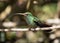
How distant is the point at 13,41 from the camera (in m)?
5.19

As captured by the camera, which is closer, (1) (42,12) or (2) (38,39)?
(1) (42,12)

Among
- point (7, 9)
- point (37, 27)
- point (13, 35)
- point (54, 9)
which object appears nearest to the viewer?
point (37, 27)

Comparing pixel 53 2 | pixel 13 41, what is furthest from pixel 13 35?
pixel 53 2

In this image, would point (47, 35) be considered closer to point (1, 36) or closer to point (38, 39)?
point (38, 39)

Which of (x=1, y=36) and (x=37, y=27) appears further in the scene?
(x=1, y=36)

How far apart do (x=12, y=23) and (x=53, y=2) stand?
32.7 inches

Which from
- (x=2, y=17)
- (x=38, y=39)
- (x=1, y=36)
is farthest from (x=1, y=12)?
(x=38, y=39)

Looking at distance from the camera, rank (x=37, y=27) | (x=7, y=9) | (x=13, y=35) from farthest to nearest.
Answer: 1. (x=13, y=35)
2. (x=7, y=9)
3. (x=37, y=27)

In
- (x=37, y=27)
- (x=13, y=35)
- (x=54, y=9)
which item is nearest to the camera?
(x=37, y=27)

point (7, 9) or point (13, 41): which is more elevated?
point (7, 9)

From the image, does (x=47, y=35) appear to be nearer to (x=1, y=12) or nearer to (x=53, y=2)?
(x=53, y=2)

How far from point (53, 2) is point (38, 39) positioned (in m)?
0.66

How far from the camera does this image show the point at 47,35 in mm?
4879

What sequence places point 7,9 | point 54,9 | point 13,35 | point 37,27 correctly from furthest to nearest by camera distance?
point 13,35, point 54,9, point 7,9, point 37,27
